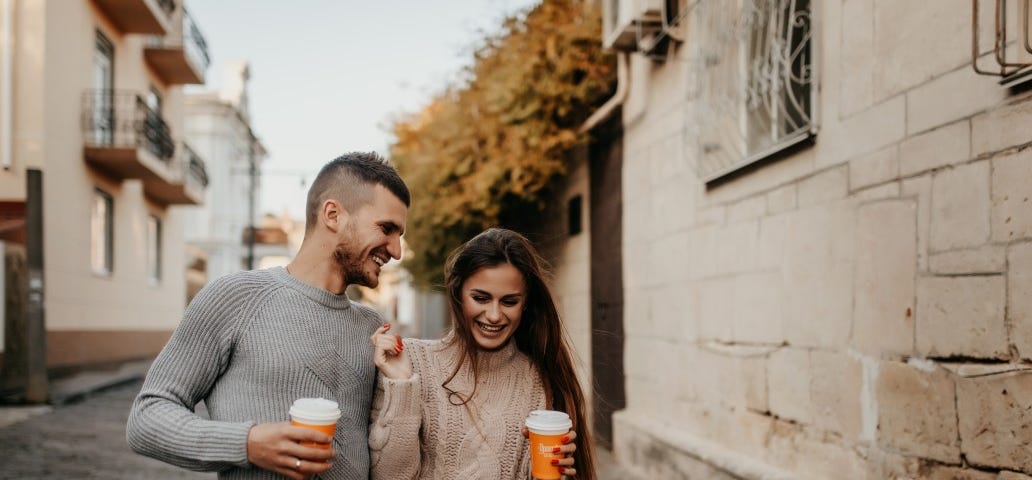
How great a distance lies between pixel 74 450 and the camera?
7.70m

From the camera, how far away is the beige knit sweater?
8.60 ft

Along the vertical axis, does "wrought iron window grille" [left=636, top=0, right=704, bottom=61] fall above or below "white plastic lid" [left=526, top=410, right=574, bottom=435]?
above

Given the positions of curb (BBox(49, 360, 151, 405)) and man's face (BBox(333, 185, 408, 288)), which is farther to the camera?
curb (BBox(49, 360, 151, 405))

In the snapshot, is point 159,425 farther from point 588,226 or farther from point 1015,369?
point 588,226

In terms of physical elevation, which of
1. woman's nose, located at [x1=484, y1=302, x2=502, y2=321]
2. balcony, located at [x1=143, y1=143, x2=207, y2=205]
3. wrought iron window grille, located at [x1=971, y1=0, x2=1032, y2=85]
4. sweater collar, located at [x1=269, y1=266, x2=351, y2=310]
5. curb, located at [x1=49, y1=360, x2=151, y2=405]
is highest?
balcony, located at [x1=143, y1=143, x2=207, y2=205]

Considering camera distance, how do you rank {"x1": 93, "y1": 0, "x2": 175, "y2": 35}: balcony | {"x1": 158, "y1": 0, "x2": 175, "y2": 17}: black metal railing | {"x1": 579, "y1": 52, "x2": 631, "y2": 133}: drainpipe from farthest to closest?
{"x1": 158, "y1": 0, "x2": 175, "y2": 17}: black metal railing, {"x1": 93, "y1": 0, "x2": 175, "y2": 35}: balcony, {"x1": 579, "y1": 52, "x2": 631, "y2": 133}: drainpipe

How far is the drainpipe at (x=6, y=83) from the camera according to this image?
1267 cm

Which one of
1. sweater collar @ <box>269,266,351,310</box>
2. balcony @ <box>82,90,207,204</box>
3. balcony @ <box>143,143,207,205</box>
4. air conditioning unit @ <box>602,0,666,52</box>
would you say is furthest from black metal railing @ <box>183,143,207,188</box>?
sweater collar @ <box>269,266,351,310</box>

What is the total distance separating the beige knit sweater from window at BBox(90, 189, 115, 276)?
566 inches

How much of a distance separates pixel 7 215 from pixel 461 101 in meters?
7.05

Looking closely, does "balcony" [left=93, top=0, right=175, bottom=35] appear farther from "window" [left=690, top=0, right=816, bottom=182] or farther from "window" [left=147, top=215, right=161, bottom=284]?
"window" [left=690, top=0, right=816, bottom=182]

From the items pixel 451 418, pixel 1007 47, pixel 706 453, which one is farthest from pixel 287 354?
pixel 706 453

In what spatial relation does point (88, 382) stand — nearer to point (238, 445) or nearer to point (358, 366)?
point (358, 366)

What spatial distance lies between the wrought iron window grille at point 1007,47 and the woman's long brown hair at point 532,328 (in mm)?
1719
